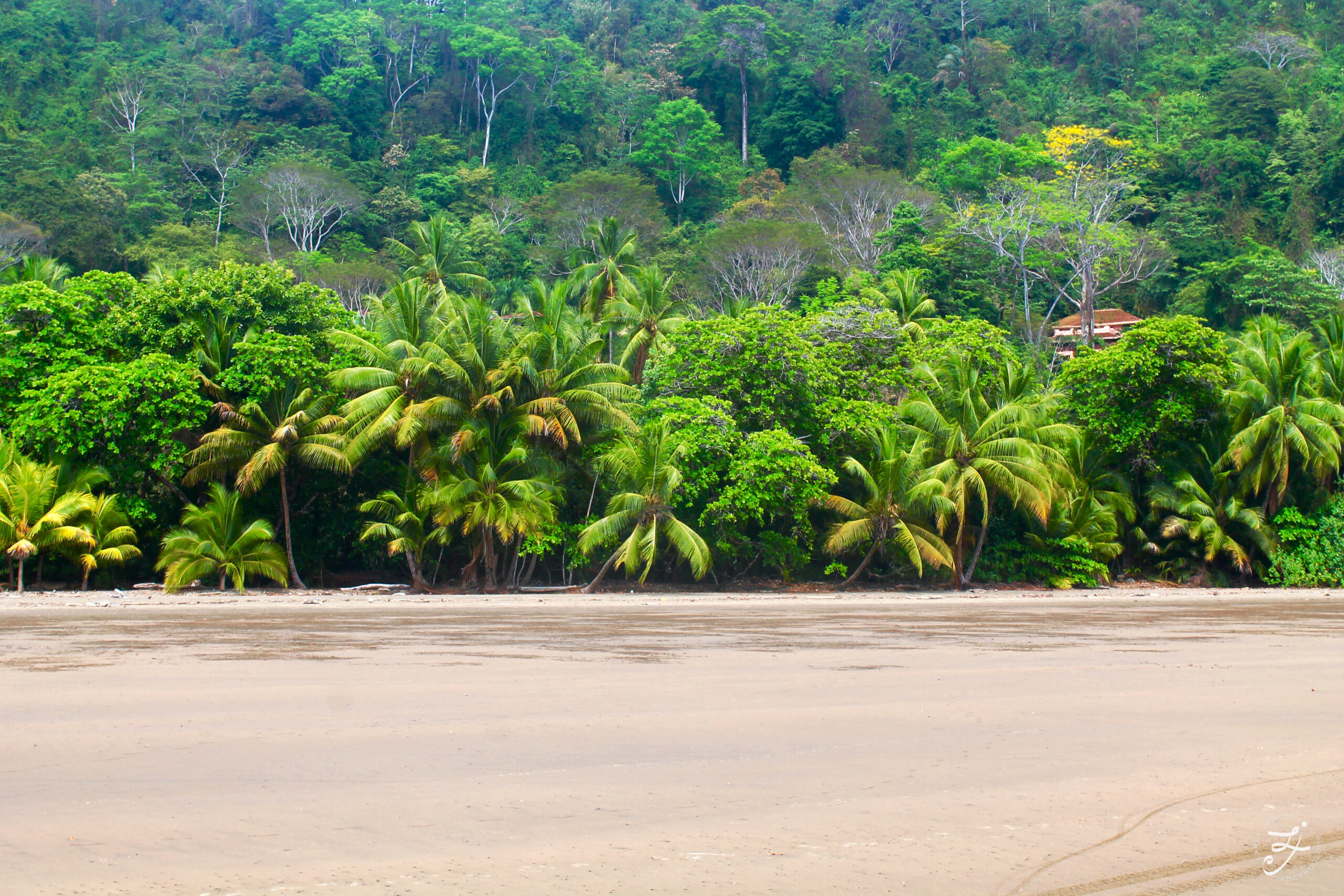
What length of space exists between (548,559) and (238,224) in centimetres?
3487

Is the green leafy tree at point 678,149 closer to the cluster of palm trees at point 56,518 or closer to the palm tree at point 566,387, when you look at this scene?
the palm tree at point 566,387

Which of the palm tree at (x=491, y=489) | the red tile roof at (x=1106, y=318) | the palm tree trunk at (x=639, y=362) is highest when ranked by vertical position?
the red tile roof at (x=1106, y=318)

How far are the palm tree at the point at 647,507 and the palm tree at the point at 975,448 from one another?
6.51 metres

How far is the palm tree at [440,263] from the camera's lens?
34031 millimetres

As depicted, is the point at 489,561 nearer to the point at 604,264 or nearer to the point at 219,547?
the point at 219,547

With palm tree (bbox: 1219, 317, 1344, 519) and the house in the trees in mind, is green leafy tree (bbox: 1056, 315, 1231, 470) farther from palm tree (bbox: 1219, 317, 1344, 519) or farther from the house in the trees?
the house in the trees

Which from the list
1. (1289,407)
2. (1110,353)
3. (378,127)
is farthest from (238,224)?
(1289,407)

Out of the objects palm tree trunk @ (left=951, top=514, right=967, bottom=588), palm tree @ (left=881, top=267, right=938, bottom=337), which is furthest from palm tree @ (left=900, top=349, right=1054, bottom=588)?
palm tree @ (left=881, top=267, right=938, bottom=337)

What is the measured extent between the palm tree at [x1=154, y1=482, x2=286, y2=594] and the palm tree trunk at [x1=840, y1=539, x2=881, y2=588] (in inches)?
544

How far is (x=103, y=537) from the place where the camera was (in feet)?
76.4

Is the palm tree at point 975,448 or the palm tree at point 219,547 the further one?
the palm tree at point 975,448

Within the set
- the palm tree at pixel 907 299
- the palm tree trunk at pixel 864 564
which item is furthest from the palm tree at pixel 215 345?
the palm tree at pixel 907 299

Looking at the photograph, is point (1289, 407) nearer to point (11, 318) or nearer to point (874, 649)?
point (874, 649)

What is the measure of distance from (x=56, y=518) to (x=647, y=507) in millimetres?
12822
